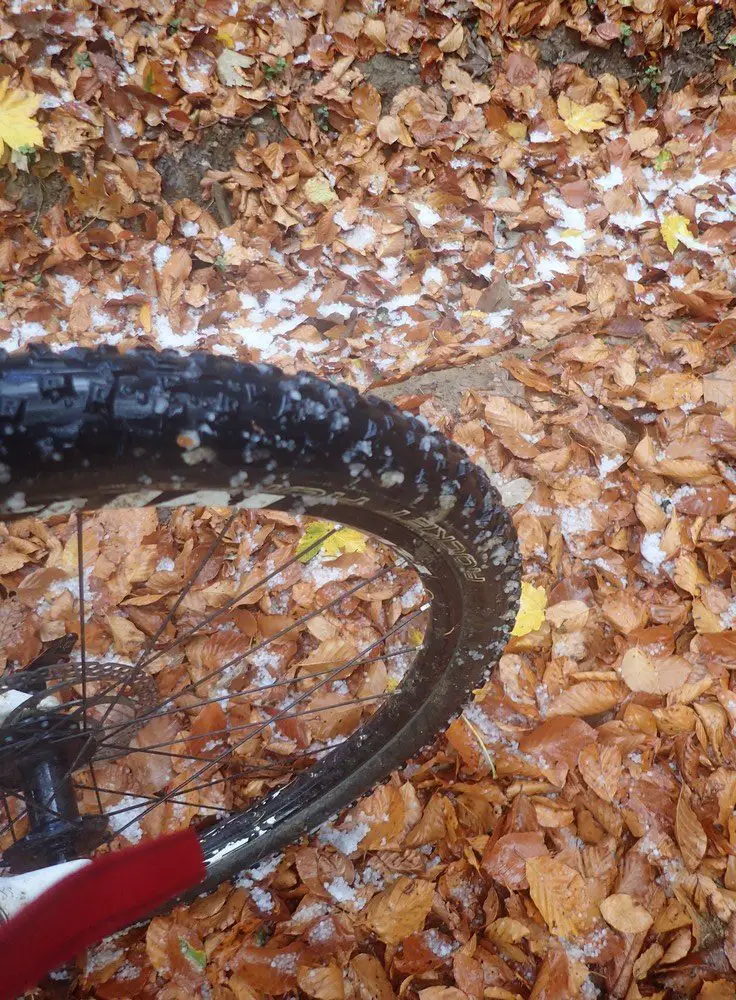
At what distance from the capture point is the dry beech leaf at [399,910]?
3.84 ft

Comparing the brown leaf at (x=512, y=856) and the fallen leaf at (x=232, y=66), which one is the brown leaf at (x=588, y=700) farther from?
the fallen leaf at (x=232, y=66)

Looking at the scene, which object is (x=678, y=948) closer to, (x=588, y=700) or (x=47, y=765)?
(x=588, y=700)

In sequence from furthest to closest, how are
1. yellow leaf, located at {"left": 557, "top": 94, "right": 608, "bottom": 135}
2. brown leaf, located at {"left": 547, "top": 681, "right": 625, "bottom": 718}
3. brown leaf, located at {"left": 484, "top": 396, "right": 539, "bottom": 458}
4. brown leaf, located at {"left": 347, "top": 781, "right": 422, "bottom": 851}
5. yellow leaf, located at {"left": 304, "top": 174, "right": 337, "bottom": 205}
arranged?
yellow leaf, located at {"left": 557, "top": 94, "right": 608, "bottom": 135} < yellow leaf, located at {"left": 304, "top": 174, "right": 337, "bottom": 205} < brown leaf, located at {"left": 484, "top": 396, "right": 539, "bottom": 458} < brown leaf, located at {"left": 547, "top": 681, "right": 625, "bottom": 718} < brown leaf, located at {"left": 347, "top": 781, "right": 422, "bottom": 851}

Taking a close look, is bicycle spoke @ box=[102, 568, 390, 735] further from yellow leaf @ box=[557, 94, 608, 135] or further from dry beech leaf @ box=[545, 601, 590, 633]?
yellow leaf @ box=[557, 94, 608, 135]

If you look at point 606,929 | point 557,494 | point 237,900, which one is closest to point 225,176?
point 557,494

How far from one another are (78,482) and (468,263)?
1.75 m

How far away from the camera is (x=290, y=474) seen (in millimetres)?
730

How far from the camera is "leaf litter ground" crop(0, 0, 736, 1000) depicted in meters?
1.18

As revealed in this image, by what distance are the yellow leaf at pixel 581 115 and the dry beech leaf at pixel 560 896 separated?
2.27 m

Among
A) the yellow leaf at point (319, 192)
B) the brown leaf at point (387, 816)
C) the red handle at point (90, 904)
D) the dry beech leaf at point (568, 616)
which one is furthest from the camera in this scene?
the yellow leaf at point (319, 192)

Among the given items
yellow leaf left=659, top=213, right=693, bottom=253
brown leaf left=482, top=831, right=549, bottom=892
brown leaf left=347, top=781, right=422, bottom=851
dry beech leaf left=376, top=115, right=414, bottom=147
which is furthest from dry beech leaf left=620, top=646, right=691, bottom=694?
dry beech leaf left=376, top=115, right=414, bottom=147

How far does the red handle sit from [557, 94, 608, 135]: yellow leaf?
7.98 ft

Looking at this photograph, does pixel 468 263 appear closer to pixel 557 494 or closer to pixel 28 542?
pixel 557 494

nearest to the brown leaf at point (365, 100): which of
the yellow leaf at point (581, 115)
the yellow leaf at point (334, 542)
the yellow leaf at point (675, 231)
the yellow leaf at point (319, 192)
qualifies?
the yellow leaf at point (319, 192)
